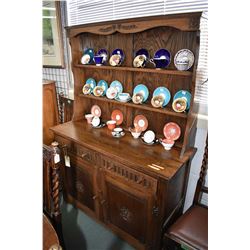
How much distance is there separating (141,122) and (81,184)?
0.80 meters

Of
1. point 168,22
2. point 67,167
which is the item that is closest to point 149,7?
point 168,22

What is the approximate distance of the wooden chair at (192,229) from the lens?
1182 mm

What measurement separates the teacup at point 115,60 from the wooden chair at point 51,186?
3.07ft

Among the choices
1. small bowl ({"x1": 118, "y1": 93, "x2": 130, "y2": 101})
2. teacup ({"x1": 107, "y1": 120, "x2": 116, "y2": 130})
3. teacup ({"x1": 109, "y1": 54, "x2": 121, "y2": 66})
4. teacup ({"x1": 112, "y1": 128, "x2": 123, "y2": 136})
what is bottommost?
teacup ({"x1": 112, "y1": 128, "x2": 123, "y2": 136})

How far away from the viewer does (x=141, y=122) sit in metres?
1.73

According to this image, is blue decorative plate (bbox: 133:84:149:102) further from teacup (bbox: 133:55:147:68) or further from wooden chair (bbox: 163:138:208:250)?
wooden chair (bbox: 163:138:208:250)

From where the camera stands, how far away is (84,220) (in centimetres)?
196

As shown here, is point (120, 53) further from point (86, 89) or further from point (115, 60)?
point (86, 89)

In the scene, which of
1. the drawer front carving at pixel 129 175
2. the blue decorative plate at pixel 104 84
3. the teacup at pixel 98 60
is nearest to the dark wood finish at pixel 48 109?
the blue decorative plate at pixel 104 84

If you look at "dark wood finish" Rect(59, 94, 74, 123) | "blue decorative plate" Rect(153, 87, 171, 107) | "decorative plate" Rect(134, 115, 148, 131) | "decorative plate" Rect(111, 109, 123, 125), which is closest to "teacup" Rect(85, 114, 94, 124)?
"decorative plate" Rect(111, 109, 123, 125)

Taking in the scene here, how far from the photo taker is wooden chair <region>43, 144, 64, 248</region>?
1033 millimetres

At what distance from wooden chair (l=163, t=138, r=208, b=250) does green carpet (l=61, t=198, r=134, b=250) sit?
1.91 ft
